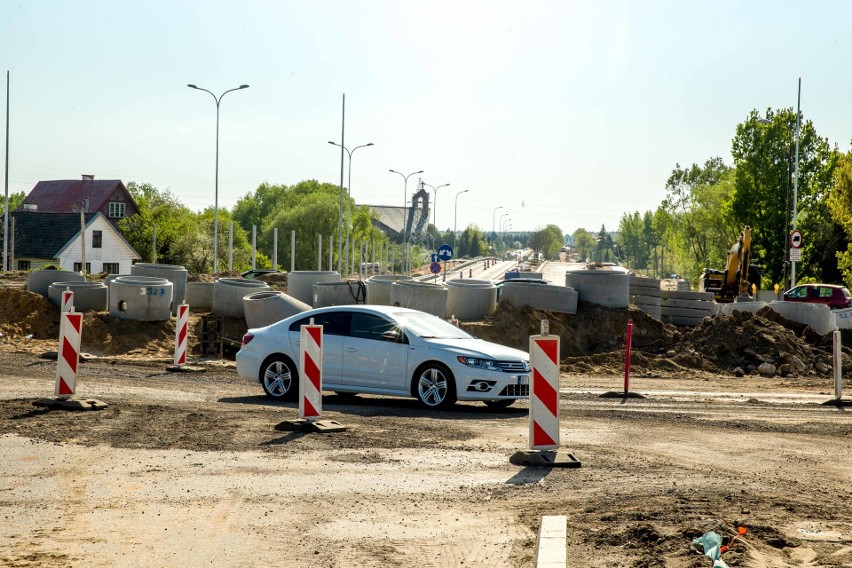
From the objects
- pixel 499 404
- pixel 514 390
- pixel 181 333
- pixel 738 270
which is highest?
pixel 738 270

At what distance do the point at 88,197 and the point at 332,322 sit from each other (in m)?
105

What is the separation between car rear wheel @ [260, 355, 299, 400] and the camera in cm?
1570

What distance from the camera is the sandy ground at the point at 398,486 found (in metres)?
A: 6.97

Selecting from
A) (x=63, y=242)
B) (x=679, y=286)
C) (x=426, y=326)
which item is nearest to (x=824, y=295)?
(x=426, y=326)

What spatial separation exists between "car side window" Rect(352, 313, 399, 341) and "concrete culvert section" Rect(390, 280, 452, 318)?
34.2ft

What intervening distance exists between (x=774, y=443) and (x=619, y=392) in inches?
271

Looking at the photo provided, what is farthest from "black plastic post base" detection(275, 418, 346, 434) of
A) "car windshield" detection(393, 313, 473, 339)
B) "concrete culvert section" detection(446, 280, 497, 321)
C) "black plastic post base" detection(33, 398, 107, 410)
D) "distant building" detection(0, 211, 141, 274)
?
"distant building" detection(0, 211, 141, 274)

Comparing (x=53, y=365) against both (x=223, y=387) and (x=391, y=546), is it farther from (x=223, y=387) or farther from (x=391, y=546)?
(x=391, y=546)

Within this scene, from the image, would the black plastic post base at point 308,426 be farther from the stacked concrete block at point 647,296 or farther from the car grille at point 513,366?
the stacked concrete block at point 647,296

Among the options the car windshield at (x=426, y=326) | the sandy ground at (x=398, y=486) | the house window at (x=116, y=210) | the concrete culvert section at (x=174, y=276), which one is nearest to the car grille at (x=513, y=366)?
the sandy ground at (x=398, y=486)

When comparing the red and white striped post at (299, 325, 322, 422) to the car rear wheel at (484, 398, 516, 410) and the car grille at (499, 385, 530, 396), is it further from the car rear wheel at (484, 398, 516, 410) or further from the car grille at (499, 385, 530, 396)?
the car rear wheel at (484, 398, 516, 410)

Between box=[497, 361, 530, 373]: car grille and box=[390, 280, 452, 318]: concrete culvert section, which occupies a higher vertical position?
box=[390, 280, 452, 318]: concrete culvert section

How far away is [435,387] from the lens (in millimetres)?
15031

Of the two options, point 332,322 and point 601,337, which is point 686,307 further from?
point 332,322
